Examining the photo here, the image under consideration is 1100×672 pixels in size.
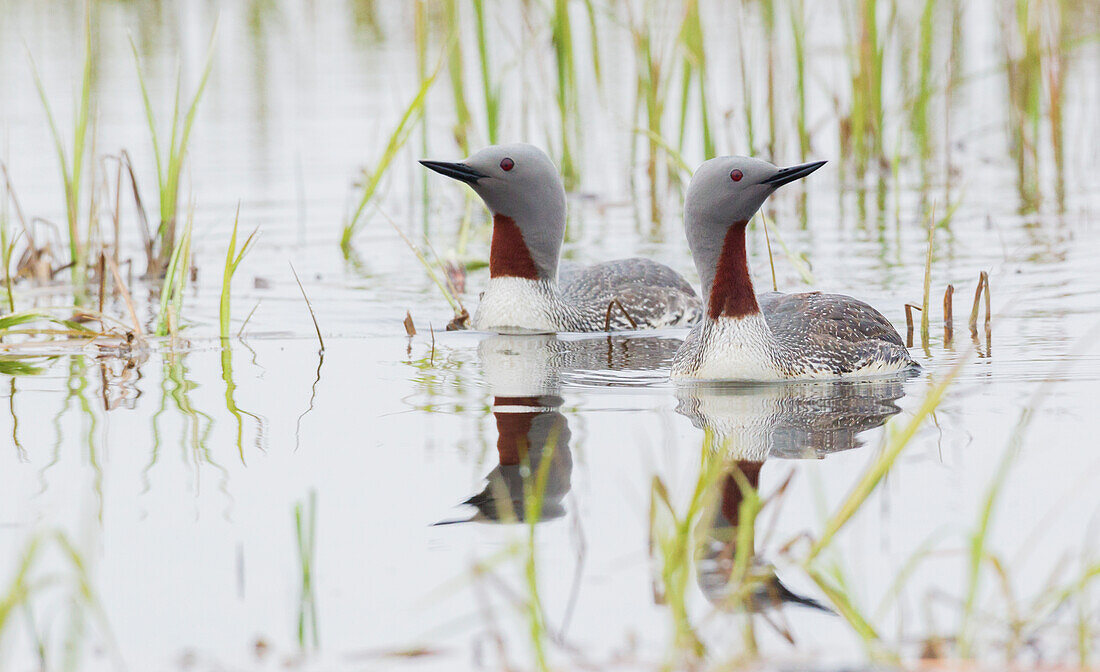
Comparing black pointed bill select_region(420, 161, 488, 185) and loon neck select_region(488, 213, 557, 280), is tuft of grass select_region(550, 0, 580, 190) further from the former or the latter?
black pointed bill select_region(420, 161, 488, 185)

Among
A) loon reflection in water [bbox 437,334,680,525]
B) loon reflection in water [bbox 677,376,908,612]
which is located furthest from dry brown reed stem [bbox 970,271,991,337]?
loon reflection in water [bbox 437,334,680,525]

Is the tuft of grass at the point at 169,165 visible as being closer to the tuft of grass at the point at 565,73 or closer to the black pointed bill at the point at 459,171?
the black pointed bill at the point at 459,171

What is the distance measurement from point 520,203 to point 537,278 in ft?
1.32

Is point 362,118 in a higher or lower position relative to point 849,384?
higher

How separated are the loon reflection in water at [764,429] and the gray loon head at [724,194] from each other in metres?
0.58

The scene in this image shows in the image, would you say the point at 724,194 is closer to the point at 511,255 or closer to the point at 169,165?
the point at 511,255

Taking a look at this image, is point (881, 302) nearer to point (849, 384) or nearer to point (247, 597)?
point (849, 384)

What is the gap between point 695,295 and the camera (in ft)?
25.5

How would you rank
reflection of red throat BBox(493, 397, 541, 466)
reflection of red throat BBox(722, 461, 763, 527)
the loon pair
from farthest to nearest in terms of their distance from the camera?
the loon pair → reflection of red throat BBox(493, 397, 541, 466) → reflection of red throat BBox(722, 461, 763, 527)

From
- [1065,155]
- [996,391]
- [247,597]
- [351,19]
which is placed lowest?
[247,597]

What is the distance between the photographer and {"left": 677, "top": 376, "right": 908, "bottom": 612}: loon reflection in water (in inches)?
133

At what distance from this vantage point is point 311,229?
9.86 m

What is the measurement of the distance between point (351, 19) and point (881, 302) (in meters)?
14.3

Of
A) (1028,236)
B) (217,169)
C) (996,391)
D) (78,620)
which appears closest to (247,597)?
(78,620)
